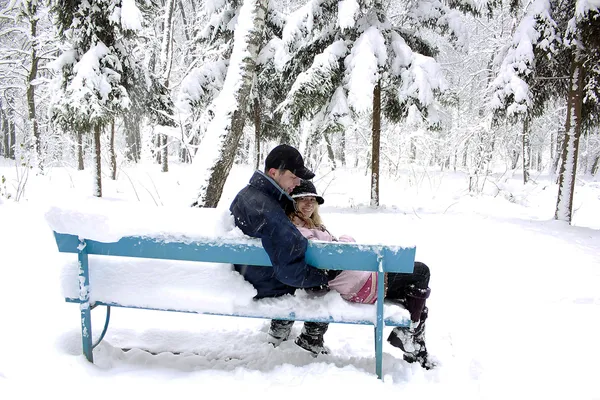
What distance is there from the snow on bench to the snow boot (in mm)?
563

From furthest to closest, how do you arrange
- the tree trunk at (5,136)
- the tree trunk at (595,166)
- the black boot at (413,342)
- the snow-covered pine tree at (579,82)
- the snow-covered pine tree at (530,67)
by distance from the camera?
the tree trunk at (5,136), the tree trunk at (595,166), the snow-covered pine tree at (530,67), the snow-covered pine tree at (579,82), the black boot at (413,342)

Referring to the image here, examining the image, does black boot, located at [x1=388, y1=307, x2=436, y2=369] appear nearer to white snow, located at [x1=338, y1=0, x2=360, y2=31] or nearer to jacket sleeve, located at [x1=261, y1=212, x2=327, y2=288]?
jacket sleeve, located at [x1=261, y1=212, x2=327, y2=288]

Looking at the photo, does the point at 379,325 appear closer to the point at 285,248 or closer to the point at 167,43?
the point at 285,248

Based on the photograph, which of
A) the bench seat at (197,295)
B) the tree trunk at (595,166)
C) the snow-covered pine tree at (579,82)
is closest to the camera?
the bench seat at (197,295)

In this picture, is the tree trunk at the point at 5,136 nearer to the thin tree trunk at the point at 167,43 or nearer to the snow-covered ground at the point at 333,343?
the thin tree trunk at the point at 167,43

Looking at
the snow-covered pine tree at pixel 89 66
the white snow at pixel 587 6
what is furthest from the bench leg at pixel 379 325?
the snow-covered pine tree at pixel 89 66

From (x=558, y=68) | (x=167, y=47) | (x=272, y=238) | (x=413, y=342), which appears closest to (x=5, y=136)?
(x=167, y=47)

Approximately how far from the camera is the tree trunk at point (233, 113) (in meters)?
6.42

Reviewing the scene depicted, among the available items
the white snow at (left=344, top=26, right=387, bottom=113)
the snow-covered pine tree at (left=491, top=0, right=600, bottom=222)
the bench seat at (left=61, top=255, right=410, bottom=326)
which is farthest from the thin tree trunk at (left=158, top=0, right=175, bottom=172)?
the bench seat at (left=61, top=255, right=410, bottom=326)

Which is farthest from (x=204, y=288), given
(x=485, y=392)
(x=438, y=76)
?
(x=438, y=76)

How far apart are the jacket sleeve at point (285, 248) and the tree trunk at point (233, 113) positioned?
410 cm

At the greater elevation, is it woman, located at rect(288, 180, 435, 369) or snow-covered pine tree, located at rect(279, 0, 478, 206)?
snow-covered pine tree, located at rect(279, 0, 478, 206)

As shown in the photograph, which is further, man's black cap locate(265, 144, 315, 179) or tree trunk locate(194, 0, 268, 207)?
tree trunk locate(194, 0, 268, 207)

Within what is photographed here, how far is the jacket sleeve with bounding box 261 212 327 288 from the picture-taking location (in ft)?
7.96
